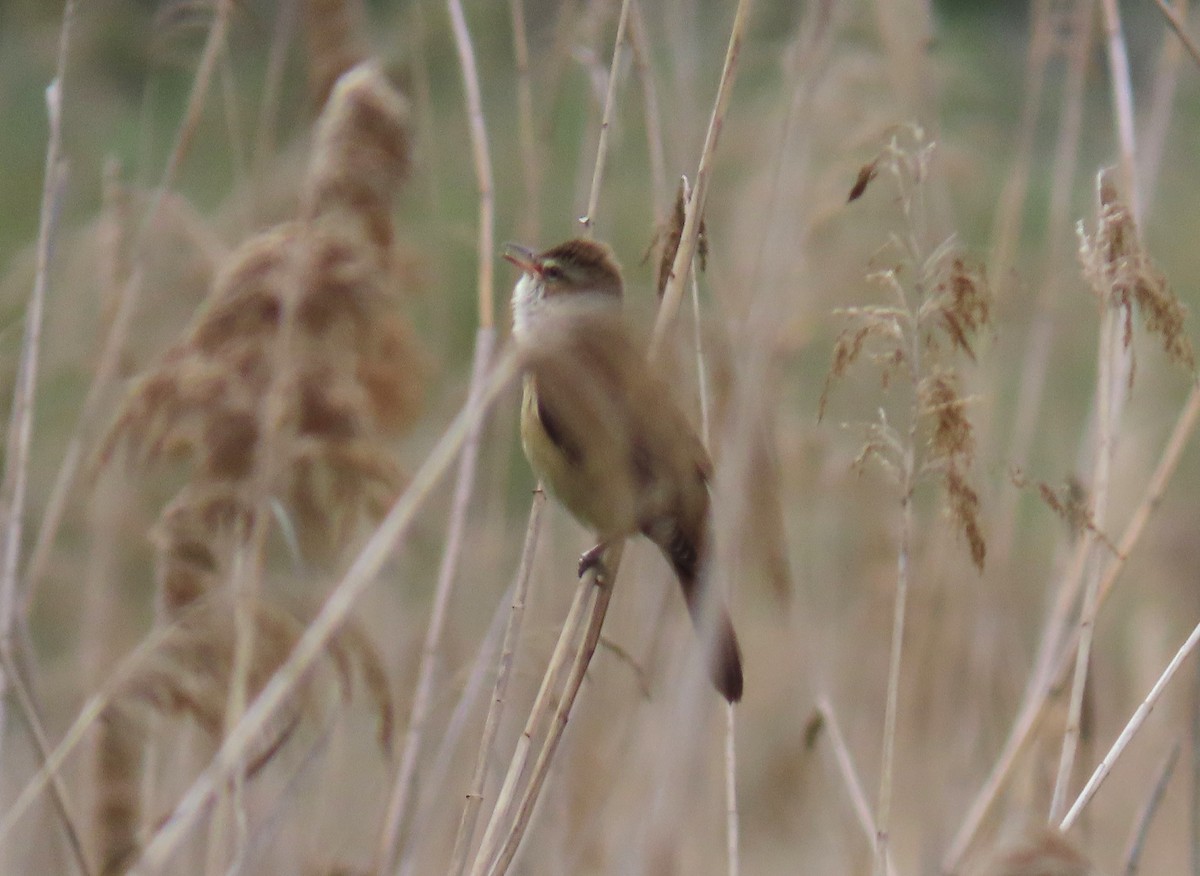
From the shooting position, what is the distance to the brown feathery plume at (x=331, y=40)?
8.82 feet

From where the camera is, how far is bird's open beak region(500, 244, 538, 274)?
238 cm

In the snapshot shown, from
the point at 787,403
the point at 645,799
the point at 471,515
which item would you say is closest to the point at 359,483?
the point at 471,515

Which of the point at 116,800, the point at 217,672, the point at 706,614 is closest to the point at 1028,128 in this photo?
the point at 706,614

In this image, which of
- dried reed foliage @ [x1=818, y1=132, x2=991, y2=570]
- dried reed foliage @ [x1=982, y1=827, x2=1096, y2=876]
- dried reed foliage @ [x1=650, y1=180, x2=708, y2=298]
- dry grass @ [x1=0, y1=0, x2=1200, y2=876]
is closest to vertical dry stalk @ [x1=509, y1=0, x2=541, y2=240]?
dry grass @ [x1=0, y1=0, x2=1200, y2=876]

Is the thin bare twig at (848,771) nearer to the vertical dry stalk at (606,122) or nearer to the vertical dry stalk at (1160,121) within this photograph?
the vertical dry stalk at (606,122)

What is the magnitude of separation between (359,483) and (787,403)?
143 cm

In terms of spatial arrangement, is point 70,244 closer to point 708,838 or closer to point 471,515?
point 471,515

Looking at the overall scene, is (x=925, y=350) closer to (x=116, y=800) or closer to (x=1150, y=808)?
(x=1150, y=808)

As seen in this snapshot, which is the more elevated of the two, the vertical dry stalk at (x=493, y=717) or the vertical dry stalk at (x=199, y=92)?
the vertical dry stalk at (x=199, y=92)

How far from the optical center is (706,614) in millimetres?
1397

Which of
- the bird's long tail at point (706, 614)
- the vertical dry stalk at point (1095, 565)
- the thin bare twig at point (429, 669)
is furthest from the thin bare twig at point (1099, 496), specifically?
the thin bare twig at point (429, 669)

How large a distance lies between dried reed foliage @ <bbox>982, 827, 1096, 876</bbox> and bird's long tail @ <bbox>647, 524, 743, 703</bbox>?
1.06 feet

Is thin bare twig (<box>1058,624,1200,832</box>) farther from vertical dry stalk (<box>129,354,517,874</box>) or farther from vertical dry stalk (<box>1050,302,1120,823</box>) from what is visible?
vertical dry stalk (<box>129,354,517,874</box>)

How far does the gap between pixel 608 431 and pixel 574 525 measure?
2017mm
